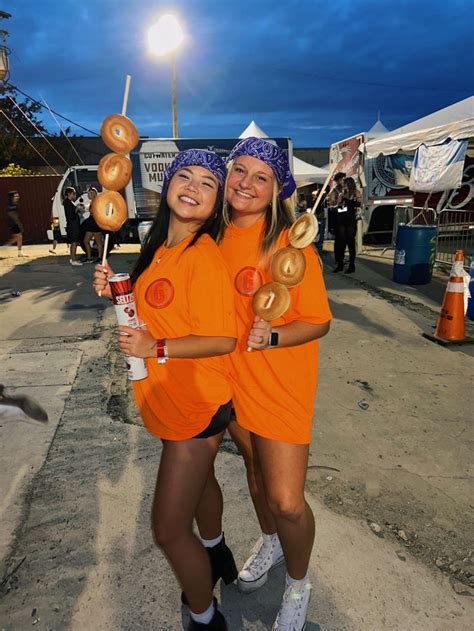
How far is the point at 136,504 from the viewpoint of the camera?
2.76 metres

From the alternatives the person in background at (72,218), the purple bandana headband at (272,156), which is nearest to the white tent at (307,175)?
the person in background at (72,218)

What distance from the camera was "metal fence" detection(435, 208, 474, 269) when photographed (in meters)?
11.0

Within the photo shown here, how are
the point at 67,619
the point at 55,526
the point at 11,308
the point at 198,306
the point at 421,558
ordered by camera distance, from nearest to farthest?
1. the point at 198,306
2. the point at 67,619
3. the point at 421,558
4. the point at 55,526
5. the point at 11,308

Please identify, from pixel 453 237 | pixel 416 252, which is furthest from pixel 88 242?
pixel 453 237

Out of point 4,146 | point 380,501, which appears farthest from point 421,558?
point 4,146

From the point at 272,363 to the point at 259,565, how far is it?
1.07 meters

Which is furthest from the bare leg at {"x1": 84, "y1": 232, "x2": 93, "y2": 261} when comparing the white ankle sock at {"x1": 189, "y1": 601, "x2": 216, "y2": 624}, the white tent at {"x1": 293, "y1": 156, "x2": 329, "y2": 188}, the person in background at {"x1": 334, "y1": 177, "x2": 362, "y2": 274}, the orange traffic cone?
the white ankle sock at {"x1": 189, "y1": 601, "x2": 216, "y2": 624}

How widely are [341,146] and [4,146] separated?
18.3 meters

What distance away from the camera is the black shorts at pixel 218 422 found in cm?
174

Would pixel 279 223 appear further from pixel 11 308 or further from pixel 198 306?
pixel 11 308

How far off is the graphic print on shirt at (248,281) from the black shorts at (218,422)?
17.3 inches

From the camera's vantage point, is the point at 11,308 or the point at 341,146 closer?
the point at 11,308

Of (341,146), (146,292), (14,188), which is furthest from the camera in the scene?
(14,188)

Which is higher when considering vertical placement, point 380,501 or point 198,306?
point 198,306
